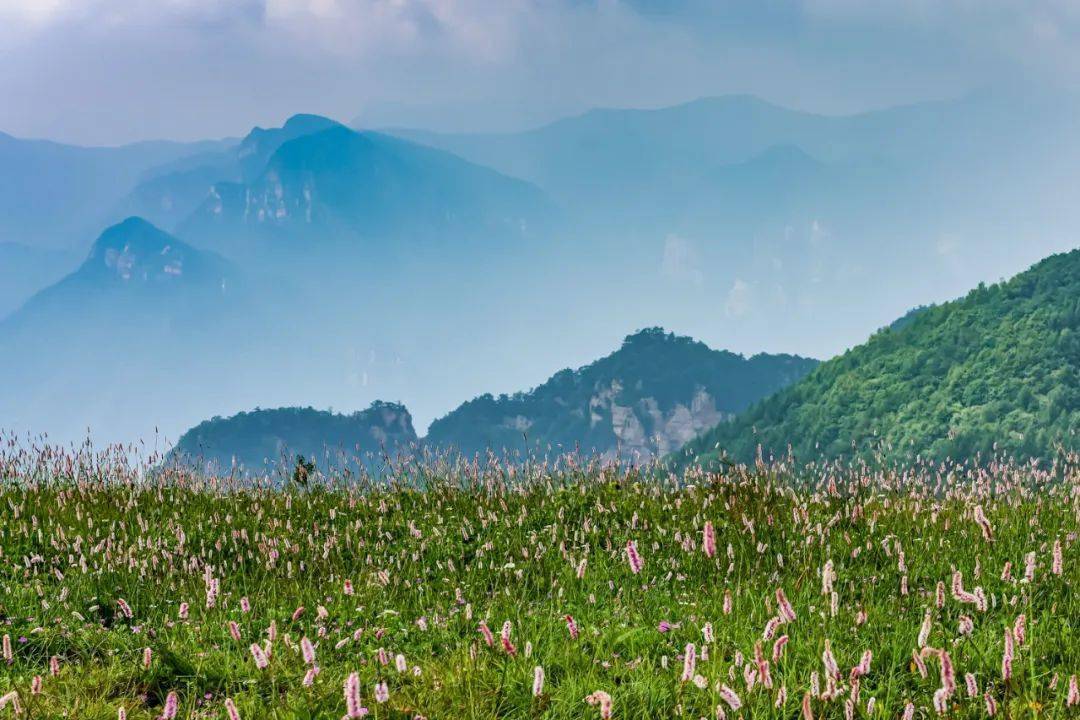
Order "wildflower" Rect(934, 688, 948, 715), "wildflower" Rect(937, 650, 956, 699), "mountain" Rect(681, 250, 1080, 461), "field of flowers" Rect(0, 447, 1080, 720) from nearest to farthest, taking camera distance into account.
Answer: "wildflower" Rect(937, 650, 956, 699)
"wildflower" Rect(934, 688, 948, 715)
"field of flowers" Rect(0, 447, 1080, 720)
"mountain" Rect(681, 250, 1080, 461)

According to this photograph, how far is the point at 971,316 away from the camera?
9400 centimetres

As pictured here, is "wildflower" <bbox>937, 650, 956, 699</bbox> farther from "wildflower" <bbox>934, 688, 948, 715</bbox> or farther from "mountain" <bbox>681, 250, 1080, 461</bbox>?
"mountain" <bbox>681, 250, 1080, 461</bbox>

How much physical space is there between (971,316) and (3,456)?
9686 cm

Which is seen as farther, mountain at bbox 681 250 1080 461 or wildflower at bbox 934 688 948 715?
mountain at bbox 681 250 1080 461

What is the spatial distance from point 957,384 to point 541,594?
288 feet

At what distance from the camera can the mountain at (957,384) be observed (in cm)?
7538

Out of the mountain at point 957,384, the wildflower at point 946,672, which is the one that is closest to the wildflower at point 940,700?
the wildflower at point 946,672

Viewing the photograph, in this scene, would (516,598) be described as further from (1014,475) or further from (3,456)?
(3,456)

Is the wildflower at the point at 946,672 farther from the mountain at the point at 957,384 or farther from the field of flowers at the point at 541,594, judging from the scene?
the mountain at the point at 957,384

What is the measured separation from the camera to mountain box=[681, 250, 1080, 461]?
75375mm

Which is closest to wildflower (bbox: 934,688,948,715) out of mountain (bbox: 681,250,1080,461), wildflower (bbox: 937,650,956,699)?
wildflower (bbox: 937,650,956,699)

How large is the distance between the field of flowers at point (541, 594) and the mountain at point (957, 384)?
6574 centimetres

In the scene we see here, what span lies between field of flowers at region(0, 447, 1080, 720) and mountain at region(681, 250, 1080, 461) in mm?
65739

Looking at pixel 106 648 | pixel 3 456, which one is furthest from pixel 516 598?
pixel 3 456
